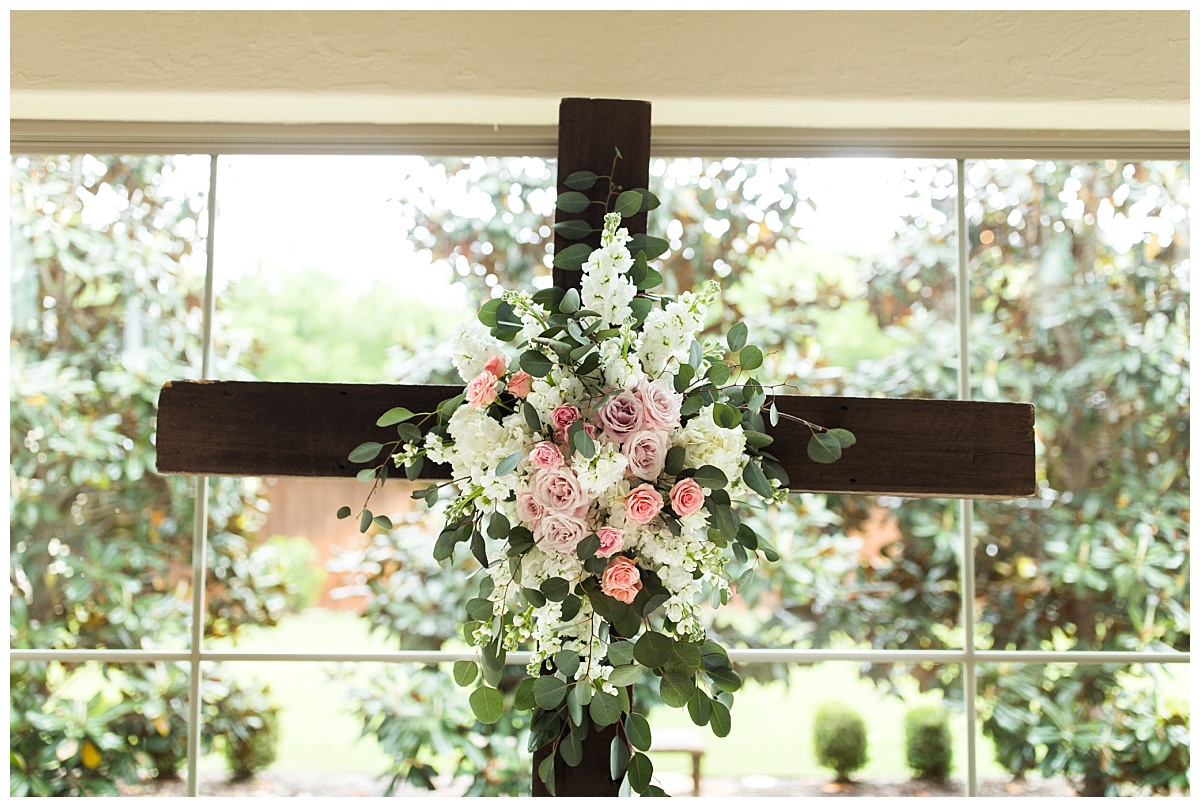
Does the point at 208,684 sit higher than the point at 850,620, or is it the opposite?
the point at 850,620

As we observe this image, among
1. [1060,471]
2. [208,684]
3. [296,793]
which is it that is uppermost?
[1060,471]

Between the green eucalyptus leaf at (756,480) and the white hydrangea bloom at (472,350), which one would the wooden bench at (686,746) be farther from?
the white hydrangea bloom at (472,350)

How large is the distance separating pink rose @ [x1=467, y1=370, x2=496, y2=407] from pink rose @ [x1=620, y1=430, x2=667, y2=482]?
0.16 meters

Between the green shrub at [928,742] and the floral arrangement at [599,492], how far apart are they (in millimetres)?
1048

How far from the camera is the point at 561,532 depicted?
33.6 inches

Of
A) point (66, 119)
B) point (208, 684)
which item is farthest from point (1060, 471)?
point (66, 119)

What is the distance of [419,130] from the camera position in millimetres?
1462

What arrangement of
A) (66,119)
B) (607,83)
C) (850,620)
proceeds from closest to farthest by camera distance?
(607,83) → (66,119) → (850,620)

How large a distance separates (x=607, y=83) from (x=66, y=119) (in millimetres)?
981

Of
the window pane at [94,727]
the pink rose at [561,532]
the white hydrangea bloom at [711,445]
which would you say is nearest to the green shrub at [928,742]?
the white hydrangea bloom at [711,445]

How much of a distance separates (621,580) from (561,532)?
3.2 inches

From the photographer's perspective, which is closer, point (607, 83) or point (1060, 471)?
point (607, 83)

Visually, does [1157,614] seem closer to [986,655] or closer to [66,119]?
[986,655]

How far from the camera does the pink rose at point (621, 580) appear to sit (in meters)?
0.84
